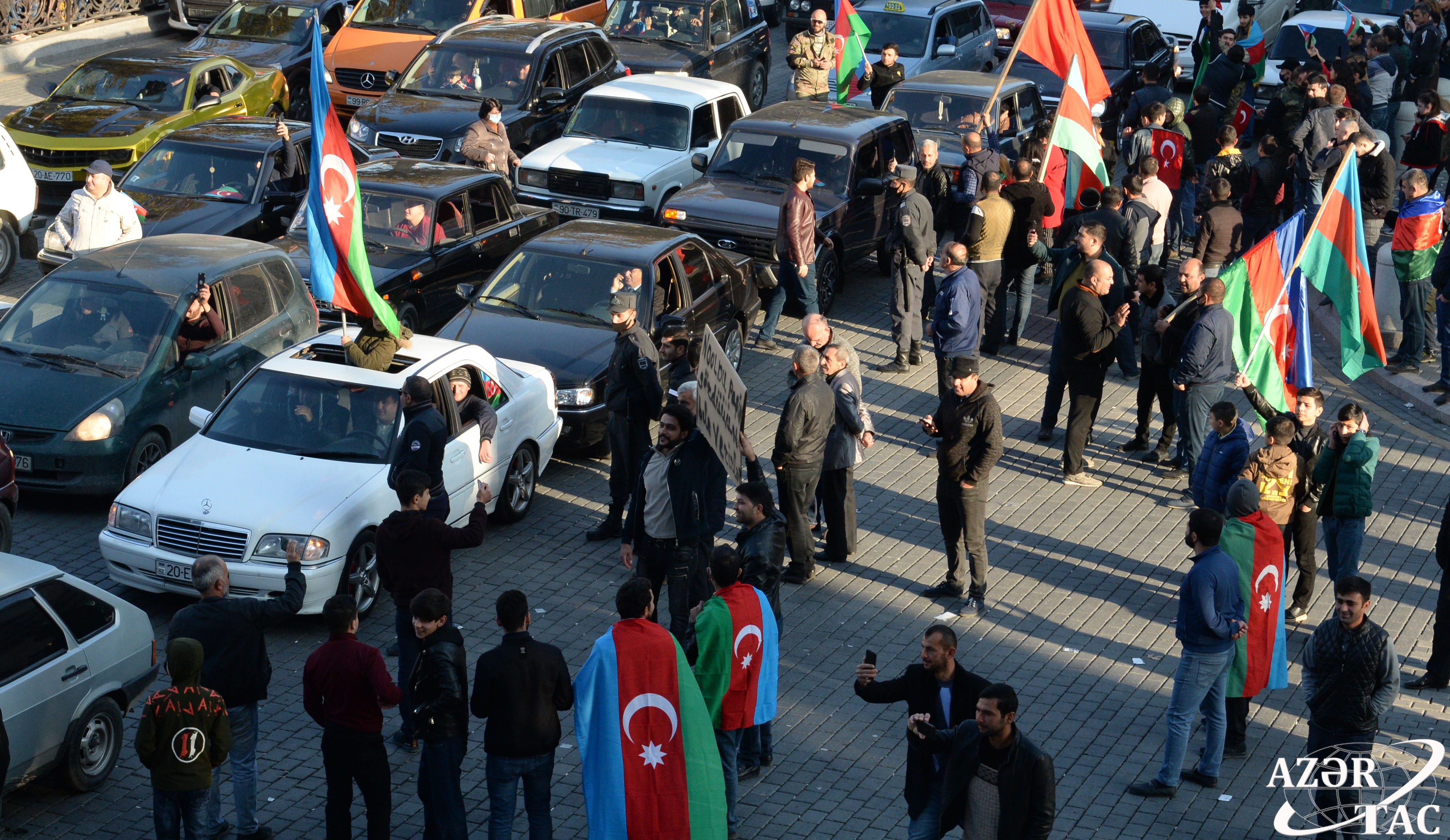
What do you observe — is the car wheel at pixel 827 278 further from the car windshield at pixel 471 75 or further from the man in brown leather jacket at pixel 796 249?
the car windshield at pixel 471 75

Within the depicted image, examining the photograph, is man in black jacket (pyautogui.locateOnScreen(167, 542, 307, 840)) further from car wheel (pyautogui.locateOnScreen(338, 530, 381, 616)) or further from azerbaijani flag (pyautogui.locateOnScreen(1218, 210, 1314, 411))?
azerbaijani flag (pyautogui.locateOnScreen(1218, 210, 1314, 411))

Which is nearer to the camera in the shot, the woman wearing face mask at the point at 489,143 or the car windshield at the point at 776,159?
the car windshield at the point at 776,159

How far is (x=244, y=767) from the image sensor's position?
25.5 feet

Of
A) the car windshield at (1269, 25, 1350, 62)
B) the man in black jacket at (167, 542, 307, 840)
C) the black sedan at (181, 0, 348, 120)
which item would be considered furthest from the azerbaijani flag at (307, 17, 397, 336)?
the car windshield at (1269, 25, 1350, 62)

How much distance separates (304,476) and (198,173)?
7379 millimetres

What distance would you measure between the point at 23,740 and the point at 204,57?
1465 cm

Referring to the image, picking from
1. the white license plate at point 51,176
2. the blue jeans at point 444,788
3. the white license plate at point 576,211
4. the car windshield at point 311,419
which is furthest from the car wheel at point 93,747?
the white license plate at point 51,176

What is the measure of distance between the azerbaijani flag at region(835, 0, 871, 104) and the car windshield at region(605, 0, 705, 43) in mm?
2692

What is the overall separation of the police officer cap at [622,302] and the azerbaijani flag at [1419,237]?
7.51 meters

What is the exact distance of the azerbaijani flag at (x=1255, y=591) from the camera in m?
8.69

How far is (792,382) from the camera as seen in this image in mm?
10898

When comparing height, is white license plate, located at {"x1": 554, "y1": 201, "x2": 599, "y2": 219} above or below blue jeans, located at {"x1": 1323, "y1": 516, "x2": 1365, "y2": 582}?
below

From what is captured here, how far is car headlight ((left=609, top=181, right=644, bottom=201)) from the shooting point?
1784 cm

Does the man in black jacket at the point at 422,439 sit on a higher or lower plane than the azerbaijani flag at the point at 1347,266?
lower
